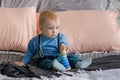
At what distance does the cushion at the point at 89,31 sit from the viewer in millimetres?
2248

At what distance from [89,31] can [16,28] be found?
1.81ft

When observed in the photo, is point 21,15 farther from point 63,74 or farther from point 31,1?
point 63,74

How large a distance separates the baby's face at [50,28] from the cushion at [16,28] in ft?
1.35

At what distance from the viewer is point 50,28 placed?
187 cm

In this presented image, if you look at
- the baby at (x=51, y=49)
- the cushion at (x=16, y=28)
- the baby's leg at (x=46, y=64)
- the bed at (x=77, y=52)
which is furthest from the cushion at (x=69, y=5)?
the baby's leg at (x=46, y=64)

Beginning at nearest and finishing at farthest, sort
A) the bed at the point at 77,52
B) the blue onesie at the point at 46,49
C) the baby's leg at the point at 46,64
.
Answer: the bed at the point at 77,52
the baby's leg at the point at 46,64
the blue onesie at the point at 46,49

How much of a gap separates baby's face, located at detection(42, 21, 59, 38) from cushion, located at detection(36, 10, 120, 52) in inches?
15.2

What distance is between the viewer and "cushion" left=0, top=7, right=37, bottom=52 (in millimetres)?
2242

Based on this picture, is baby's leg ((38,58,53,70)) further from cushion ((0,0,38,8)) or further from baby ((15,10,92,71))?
cushion ((0,0,38,8))

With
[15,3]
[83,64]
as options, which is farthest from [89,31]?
[15,3]

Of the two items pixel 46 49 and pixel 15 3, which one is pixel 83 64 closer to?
pixel 46 49

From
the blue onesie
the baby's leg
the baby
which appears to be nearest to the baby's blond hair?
the baby

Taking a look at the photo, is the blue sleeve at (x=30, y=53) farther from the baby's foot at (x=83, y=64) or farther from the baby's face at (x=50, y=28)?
the baby's foot at (x=83, y=64)

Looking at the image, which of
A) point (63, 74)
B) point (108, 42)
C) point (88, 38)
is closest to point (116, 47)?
point (108, 42)
